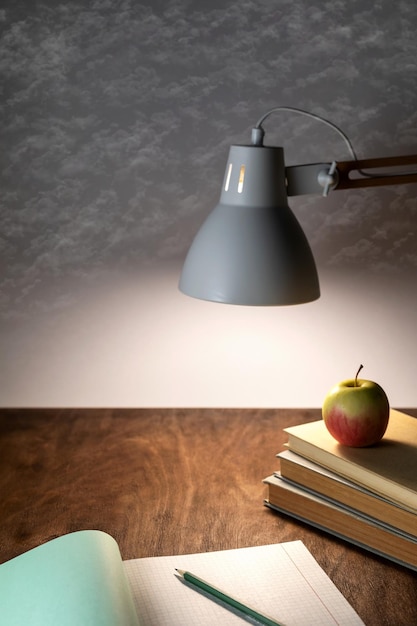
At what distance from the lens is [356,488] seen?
3.75 feet

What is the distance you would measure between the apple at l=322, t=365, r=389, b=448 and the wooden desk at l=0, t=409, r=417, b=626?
0.49 ft

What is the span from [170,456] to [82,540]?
1.44 feet

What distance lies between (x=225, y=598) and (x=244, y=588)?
46 mm

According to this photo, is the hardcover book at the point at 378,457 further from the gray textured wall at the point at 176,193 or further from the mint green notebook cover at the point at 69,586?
the gray textured wall at the point at 176,193

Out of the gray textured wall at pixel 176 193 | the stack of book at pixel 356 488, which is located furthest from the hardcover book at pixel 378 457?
the gray textured wall at pixel 176 193

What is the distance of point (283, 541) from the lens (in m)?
1.14

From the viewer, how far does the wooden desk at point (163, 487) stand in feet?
3.58

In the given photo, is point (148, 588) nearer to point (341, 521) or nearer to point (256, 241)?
point (341, 521)

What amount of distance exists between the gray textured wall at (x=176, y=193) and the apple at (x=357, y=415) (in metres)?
0.57

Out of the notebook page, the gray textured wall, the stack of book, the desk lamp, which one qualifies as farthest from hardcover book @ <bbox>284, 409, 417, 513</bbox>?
the gray textured wall

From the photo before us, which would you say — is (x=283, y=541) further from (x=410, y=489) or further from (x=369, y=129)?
(x=369, y=129)

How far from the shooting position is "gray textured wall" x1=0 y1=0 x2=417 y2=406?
5.44ft

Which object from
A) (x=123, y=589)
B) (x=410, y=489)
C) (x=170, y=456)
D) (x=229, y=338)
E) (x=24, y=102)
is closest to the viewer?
(x=123, y=589)

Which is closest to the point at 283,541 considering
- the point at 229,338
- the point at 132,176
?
the point at 229,338
